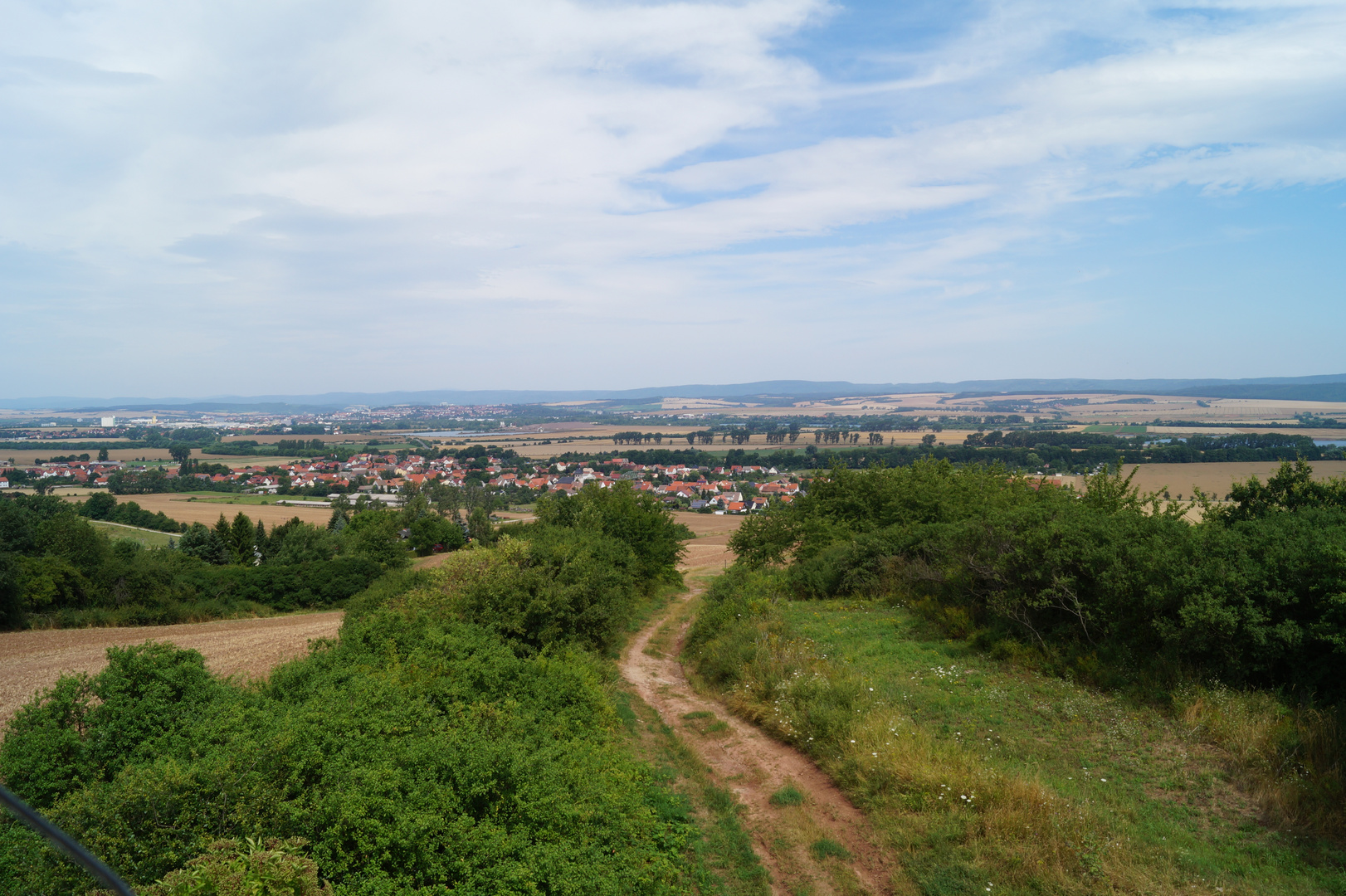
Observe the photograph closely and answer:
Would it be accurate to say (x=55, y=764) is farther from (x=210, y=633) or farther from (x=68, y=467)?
(x=68, y=467)

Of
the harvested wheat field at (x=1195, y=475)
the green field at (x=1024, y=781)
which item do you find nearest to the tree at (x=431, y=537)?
the green field at (x=1024, y=781)

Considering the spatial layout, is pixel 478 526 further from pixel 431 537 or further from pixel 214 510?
pixel 214 510

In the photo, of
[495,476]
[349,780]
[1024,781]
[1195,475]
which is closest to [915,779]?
[1024,781]

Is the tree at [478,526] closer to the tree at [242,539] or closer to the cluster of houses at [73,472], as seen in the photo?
the tree at [242,539]

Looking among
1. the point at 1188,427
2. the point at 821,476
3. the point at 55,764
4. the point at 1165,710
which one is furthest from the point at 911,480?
the point at 1188,427

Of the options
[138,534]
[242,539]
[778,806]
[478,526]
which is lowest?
[478,526]
